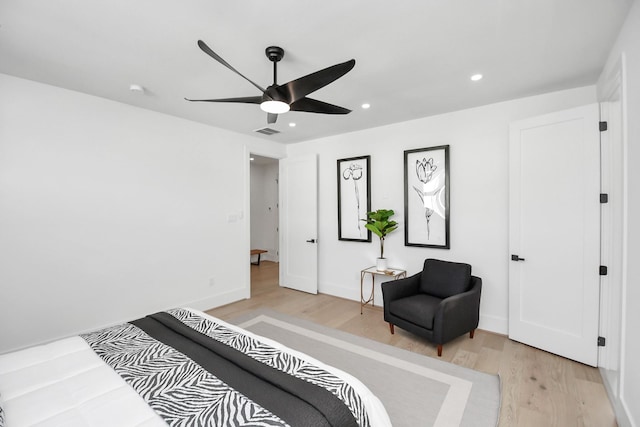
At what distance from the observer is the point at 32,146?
2.66 meters

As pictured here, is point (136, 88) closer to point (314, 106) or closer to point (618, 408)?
point (314, 106)

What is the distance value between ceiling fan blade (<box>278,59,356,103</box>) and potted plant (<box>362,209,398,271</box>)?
7.31ft

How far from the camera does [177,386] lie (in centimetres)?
130

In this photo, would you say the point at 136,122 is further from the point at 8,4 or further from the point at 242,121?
the point at 8,4

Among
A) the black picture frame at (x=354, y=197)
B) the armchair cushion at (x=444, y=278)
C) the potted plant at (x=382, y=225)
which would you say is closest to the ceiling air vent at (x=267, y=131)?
the black picture frame at (x=354, y=197)

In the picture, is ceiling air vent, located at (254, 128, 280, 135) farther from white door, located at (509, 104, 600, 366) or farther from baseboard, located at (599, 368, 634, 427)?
baseboard, located at (599, 368, 634, 427)

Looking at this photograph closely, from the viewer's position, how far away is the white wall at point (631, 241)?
1585 millimetres

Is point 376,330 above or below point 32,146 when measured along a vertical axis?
below

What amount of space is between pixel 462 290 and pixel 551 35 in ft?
7.78

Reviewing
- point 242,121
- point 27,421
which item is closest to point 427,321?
point 27,421

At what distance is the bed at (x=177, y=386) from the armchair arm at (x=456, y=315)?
1604 millimetres

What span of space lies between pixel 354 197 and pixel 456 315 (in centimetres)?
224

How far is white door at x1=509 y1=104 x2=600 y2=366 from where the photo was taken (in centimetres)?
254

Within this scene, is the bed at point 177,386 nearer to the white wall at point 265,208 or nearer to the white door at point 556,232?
the white door at point 556,232
